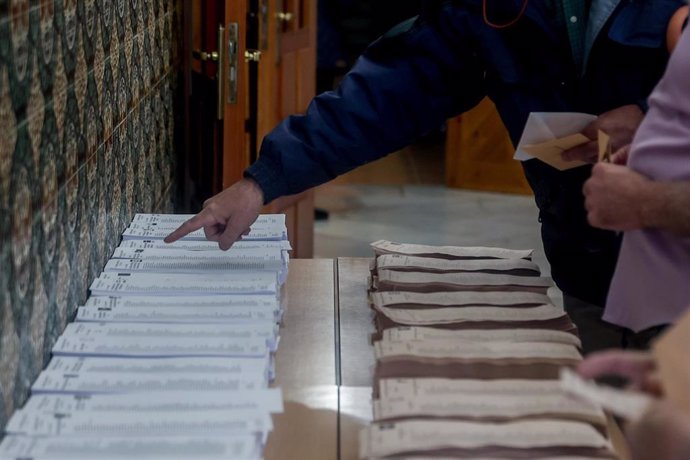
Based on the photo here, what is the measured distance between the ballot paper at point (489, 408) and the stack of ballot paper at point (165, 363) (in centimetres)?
15

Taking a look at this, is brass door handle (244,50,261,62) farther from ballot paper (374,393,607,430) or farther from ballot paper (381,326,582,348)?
ballot paper (374,393,607,430)

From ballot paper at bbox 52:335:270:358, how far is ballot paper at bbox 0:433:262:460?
0.25m

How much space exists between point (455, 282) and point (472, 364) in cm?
39

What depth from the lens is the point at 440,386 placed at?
1443mm

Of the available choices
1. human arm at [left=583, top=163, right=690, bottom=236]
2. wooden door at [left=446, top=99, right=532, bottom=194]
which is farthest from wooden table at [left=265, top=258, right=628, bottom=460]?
wooden door at [left=446, top=99, right=532, bottom=194]

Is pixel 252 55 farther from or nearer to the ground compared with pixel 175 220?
farther from the ground

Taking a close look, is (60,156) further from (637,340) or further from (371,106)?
(637,340)

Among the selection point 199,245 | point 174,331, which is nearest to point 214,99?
point 199,245

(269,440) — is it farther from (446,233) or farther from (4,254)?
(446,233)

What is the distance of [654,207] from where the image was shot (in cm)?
140

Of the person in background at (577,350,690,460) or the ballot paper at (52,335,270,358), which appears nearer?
the person in background at (577,350,690,460)

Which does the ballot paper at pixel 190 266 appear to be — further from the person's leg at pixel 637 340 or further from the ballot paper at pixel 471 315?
the person's leg at pixel 637 340

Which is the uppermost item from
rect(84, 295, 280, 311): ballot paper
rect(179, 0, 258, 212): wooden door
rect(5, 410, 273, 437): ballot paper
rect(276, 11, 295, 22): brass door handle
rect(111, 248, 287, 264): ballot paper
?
rect(276, 11, 295, 22): brass door handle

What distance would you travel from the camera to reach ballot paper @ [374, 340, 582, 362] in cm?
154
